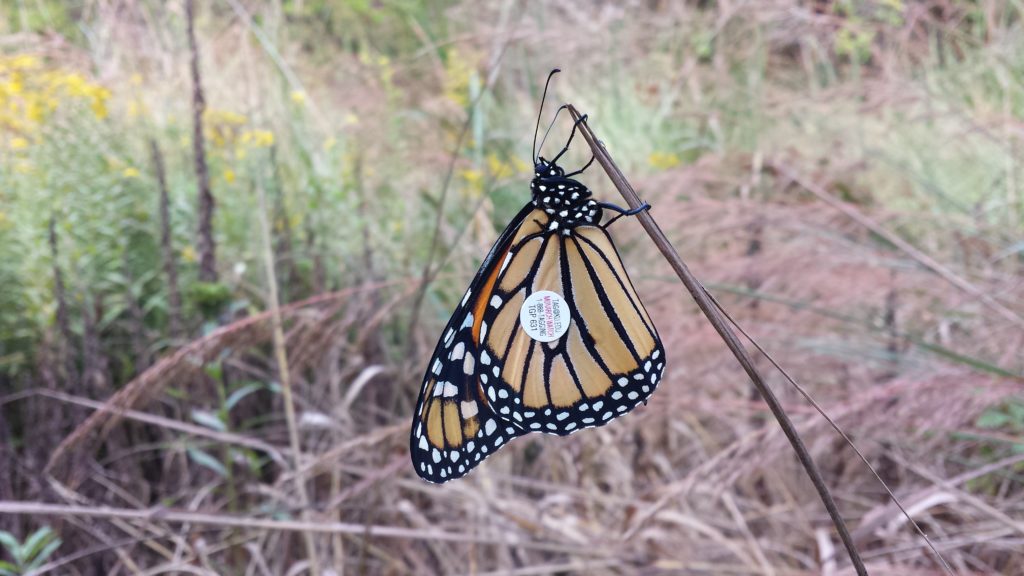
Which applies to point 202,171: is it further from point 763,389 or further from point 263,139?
point 763,389

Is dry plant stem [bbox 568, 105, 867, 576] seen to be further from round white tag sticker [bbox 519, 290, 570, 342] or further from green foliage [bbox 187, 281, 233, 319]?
green foliage [bbox 187, 281, 233, 319]

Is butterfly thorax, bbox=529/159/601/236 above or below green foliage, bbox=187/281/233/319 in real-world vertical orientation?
above

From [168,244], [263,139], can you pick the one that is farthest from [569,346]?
[263,139]

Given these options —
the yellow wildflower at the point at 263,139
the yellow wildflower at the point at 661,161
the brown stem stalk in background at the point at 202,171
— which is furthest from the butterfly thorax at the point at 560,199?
the yellow wildflower at the point at 661,161

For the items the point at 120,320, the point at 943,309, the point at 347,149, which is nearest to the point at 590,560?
the point at 943,309

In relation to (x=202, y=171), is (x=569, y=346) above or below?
below

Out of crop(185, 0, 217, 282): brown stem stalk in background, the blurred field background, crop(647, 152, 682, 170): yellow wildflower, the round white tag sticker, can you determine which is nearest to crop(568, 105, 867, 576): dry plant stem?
the round white tag sticker
